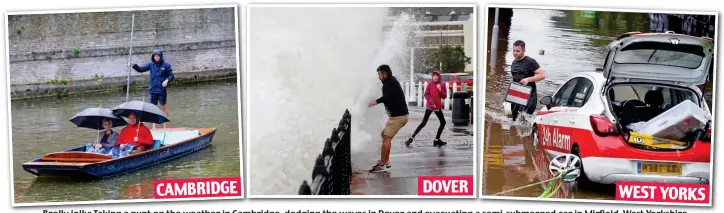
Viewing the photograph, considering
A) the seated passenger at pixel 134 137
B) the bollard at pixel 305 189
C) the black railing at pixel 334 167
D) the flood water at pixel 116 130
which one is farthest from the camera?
the seated passenger at pixel 134 137

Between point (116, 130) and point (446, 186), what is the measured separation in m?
3.62

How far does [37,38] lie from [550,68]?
5.25 meters

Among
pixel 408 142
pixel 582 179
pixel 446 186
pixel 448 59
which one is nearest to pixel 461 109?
pixel 448 59

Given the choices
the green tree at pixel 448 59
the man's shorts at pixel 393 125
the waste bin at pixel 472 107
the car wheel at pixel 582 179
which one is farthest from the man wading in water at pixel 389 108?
the car wheel at pixel 582 179

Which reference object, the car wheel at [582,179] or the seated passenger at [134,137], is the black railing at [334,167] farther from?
the car wheel at [582,179]

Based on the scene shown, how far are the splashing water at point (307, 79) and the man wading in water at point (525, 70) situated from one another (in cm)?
113

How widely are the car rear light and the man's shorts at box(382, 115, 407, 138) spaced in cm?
208

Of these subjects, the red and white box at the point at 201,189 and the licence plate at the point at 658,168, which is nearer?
the licence plate at the point at 658,168

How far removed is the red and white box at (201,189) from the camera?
11.4 metres

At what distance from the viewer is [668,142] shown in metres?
10.4

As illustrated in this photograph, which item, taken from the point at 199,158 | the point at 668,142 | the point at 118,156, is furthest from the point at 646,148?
the point at 118,156

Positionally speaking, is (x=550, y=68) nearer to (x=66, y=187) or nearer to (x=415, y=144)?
(x=415, y=144)

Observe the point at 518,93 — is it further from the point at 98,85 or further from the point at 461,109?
the point at 98,85

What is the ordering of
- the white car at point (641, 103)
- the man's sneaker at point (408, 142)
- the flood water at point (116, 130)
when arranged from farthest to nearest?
1. the man's sneaker at point (408, 142)
2. the flood water at point (116, 130)
3. the white car at point (641, 103)
